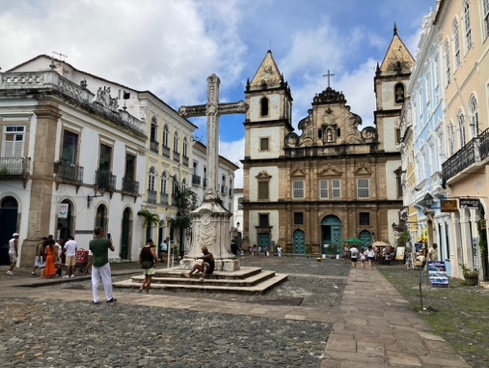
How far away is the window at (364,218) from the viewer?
121 feet

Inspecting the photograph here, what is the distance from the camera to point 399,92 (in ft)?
124

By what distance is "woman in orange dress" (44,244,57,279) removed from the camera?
13125mm

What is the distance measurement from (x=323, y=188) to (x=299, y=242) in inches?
220

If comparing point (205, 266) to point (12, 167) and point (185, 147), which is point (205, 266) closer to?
point (12, 167)

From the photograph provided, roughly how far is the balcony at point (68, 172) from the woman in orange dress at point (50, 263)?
18.1ft

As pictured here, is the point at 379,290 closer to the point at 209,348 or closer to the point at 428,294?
the point at 428,294

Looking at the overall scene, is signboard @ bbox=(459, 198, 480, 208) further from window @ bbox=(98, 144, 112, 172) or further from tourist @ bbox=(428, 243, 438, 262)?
window @ bbox=(98, 144, 112, 172)

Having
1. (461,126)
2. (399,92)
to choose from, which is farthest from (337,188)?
(461,126)

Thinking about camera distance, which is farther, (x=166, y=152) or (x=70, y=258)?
(x=166, y=152)

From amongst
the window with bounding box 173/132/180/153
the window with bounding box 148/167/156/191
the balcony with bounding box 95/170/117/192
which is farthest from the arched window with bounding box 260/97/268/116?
the balcony with bounding box 95/170/117/192

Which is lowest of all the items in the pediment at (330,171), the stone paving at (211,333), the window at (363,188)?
the stone paving at (211,333)

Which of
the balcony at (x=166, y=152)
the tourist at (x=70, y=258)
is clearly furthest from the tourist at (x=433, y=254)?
the balcony at (x=166, y=152)

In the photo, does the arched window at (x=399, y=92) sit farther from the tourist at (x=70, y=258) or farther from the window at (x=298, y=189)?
the tourist at (x=70, y=258)

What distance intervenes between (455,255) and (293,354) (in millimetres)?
12889
